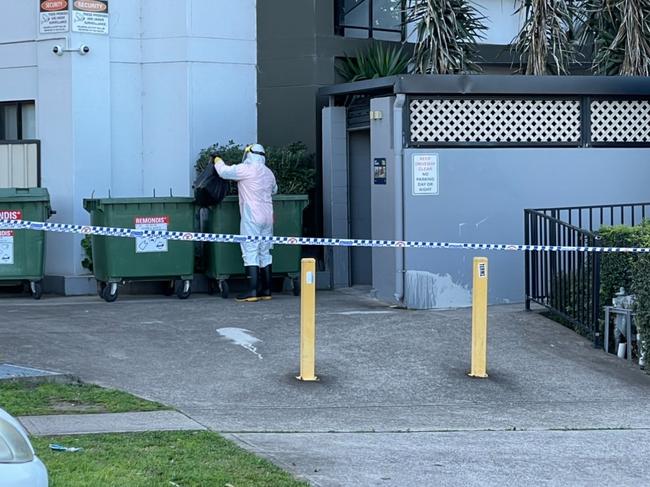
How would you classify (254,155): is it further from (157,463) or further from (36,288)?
(157,463)

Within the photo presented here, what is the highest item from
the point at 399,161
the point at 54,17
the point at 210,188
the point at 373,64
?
the point at 54,17

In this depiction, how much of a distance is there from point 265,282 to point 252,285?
0.59 ft

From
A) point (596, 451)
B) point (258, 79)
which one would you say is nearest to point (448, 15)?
point (258, 79)

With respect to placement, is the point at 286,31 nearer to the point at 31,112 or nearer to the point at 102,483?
the point at 31,112

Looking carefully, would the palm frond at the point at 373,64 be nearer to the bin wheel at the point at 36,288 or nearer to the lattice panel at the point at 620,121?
the lattice panel at the point at 620,121

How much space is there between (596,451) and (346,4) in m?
9.24

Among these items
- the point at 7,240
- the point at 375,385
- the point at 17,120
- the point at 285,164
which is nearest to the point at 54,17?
the point at 17,120

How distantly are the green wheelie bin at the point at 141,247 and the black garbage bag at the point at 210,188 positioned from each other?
0.19 m

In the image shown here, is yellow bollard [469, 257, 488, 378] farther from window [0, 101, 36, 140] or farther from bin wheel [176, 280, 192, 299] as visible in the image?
window [0, 101, 36, 140]

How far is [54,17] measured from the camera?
14172mm

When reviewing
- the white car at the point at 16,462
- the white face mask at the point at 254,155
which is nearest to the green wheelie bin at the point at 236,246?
the white face mask at the point at 254,155

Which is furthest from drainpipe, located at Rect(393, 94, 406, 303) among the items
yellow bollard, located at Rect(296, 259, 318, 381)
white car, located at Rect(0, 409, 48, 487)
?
white car, located at Rect(0, 409, 48, 487)

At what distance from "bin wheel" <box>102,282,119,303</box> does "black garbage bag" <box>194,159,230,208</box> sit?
137cm

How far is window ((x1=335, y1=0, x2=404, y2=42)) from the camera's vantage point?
15.5 meters
